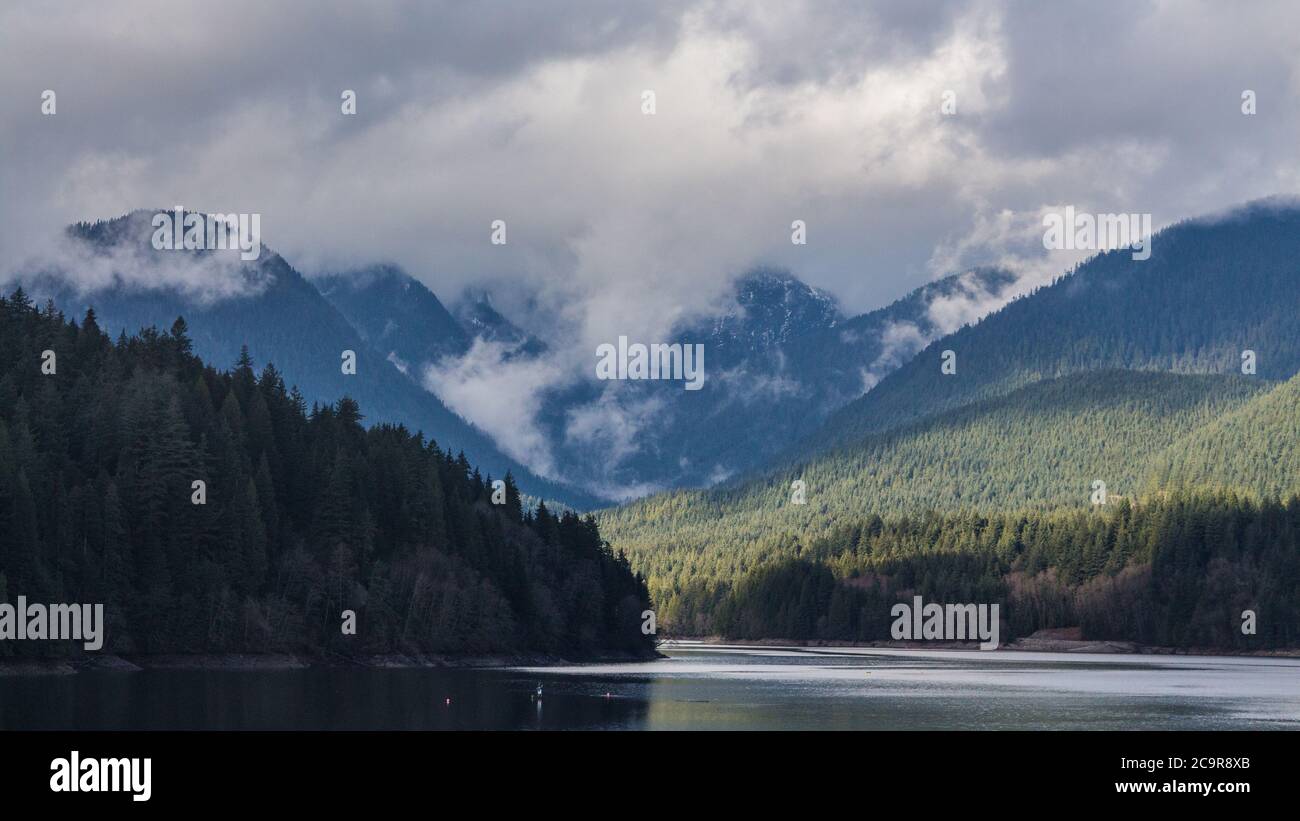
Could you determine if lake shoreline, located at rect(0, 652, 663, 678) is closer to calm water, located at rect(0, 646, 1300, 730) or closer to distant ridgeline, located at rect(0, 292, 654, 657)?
distant ridgeline, located at rect(0, 292, 654, 657)

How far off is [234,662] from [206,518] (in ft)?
47.5

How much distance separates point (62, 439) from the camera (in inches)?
6353

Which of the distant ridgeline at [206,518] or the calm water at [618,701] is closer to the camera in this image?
the calm water at [618,701]

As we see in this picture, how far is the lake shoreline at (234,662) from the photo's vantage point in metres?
136

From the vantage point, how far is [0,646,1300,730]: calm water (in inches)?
3903

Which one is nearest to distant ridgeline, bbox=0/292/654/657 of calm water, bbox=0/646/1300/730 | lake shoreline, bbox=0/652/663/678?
lake shoreline, bbox=0/652/663/678

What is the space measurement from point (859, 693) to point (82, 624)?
66.4 m

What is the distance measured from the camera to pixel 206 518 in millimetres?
160375

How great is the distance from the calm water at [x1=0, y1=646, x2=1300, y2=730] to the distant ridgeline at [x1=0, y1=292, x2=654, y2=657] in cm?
918

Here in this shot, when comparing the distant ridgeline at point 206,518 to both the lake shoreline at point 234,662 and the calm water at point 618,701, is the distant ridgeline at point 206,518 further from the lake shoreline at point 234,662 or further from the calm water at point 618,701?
the calm water at point 618,701

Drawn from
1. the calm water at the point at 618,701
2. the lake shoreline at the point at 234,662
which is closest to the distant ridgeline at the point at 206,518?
the lake shoreline at the point at 234,662

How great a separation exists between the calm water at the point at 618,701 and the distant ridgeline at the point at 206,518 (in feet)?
30.1
